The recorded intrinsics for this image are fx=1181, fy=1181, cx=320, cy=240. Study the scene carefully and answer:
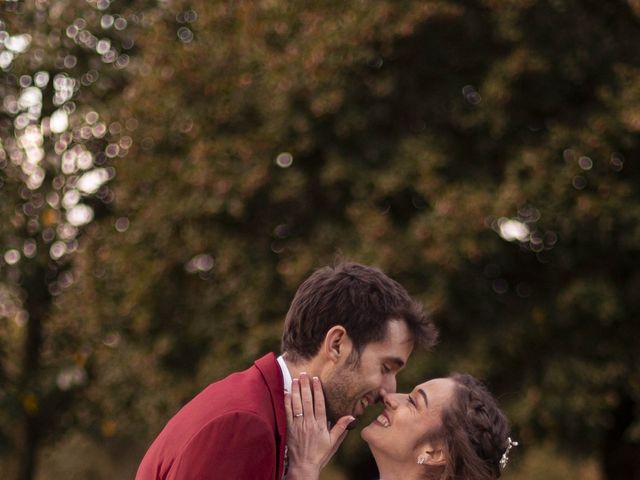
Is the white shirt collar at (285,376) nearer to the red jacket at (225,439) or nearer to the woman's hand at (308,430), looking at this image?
the woman's hand at (308,430)

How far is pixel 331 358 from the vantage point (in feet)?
14.7

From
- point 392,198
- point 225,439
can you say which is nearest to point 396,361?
point 225,439

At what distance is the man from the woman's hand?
0.11 ft

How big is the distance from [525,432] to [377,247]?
10.5 feet

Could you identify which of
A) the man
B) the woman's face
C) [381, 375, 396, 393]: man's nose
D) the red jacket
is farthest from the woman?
the red jacket

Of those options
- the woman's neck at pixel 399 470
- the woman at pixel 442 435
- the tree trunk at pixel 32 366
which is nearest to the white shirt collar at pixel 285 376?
the woman at pixel 442 435

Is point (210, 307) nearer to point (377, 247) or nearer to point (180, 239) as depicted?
point (180, 239)

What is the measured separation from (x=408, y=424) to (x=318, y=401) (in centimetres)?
79

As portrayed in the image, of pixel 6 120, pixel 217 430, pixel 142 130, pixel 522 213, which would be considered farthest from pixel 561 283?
pixel 217 430

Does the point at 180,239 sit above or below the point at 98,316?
above

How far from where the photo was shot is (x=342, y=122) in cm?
1673

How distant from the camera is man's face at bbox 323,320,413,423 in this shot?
14.8 feet

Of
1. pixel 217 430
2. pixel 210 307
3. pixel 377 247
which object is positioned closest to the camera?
pixel 217 430

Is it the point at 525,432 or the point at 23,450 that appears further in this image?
the point at 23,450
